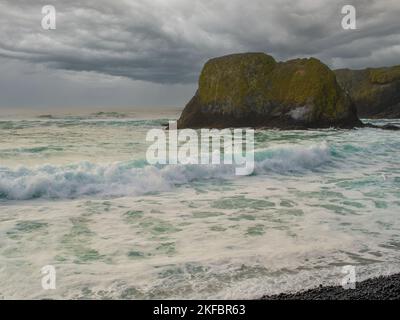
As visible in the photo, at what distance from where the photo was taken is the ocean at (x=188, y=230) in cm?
503

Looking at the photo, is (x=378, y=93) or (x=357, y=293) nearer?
(x=357, y=293)

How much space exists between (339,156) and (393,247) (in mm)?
12407

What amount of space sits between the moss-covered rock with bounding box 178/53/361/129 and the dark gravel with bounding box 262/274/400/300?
34.2m

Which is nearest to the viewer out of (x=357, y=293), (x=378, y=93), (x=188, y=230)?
(x=357, y=293)

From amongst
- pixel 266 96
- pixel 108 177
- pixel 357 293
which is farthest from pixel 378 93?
pixel 357 293

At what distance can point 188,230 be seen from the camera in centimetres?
743

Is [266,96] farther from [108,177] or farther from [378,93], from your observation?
[378,93]

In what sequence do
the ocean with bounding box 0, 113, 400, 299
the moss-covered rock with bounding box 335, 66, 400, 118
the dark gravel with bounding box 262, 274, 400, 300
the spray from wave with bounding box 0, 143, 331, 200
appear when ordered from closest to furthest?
the dark gravel with bounding box 262, 274, 400, 300 → the ocean with bounding box 0, 113, 400, 299 → the spray from wave with bounding box 0, 143, 331, 200 → the moss-covered rock with bounding box 335, 66, 400, 118

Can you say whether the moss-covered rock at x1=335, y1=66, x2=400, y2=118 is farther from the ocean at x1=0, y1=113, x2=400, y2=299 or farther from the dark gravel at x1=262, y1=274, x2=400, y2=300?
the dark gravel at x1=262, y1=274, x2=400, y2=300

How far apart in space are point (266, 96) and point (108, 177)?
3230 centimetres

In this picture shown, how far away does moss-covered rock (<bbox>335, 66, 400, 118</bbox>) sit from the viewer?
217 ft

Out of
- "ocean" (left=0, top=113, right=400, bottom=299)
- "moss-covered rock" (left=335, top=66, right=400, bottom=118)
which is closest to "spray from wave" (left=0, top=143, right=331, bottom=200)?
"ocean" (left=0, top=113, right=400, bottom=299)

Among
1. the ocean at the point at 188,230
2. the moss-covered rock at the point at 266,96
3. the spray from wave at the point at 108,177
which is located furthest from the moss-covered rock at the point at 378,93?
the ocean at the point at 188,230
